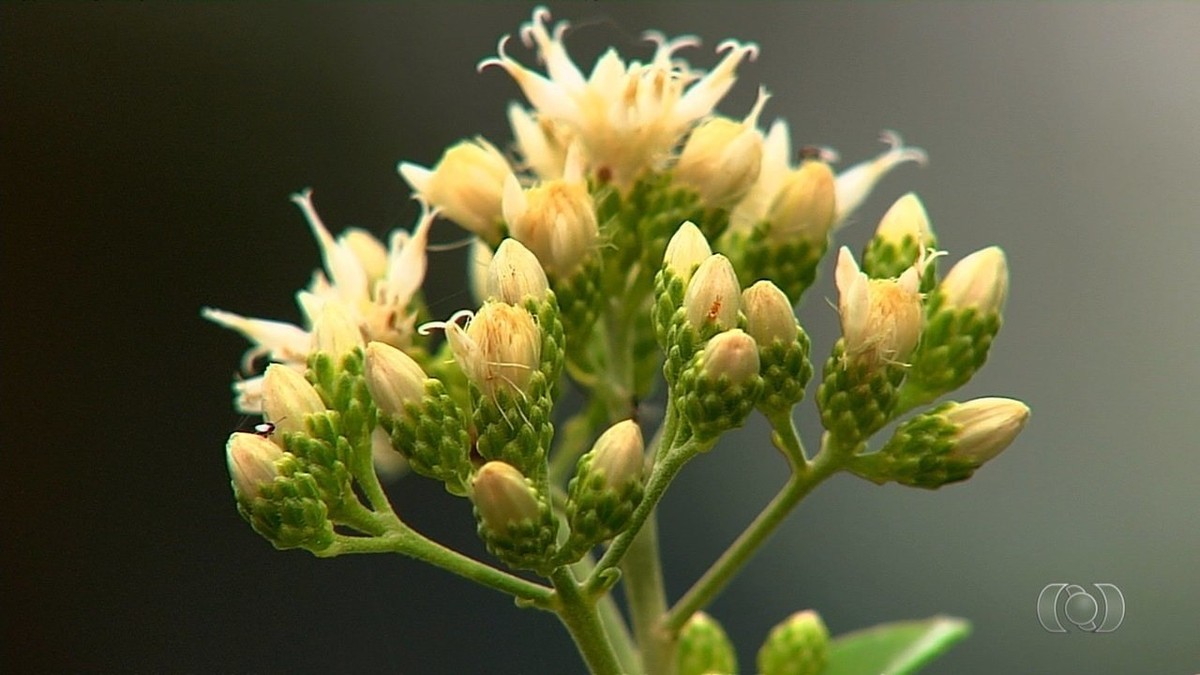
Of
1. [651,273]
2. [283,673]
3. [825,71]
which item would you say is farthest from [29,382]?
[651,273]

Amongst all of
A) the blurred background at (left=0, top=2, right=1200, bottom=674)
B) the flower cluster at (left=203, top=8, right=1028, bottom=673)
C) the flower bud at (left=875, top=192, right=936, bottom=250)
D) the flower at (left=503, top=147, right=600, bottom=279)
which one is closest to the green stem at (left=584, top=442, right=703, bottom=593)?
the flower cluster at (left=203, top=8, right=1028, bottom=673)

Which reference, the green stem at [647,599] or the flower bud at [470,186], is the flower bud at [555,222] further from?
the green stem at [647,599]

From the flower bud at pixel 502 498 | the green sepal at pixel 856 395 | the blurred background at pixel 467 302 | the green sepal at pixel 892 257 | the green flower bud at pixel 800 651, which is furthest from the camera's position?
the blurred background at pixel 467 302

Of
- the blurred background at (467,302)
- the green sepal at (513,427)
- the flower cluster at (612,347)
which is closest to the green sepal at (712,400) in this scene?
the flower cluster at (612,347)

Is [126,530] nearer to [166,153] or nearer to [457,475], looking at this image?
[166,153]

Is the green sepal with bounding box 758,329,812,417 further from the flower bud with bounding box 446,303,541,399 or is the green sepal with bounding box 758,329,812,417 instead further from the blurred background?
the blurred background
